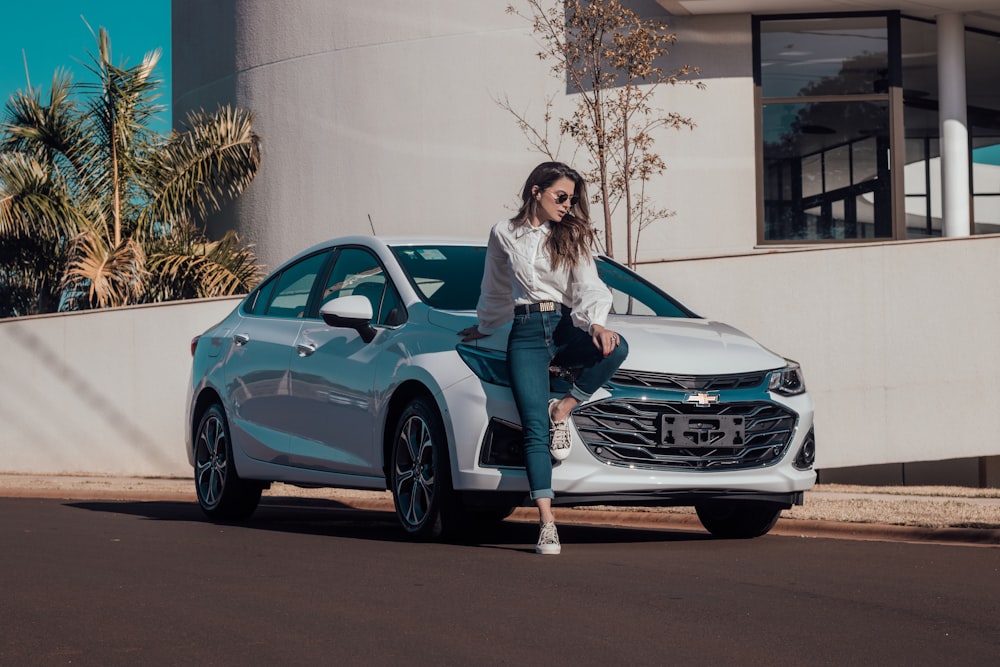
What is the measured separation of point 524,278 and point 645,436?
0.99m

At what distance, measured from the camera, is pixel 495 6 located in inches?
824

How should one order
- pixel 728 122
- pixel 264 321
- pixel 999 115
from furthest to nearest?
pixel 999 115, pixel 728 122, pixel 264 321

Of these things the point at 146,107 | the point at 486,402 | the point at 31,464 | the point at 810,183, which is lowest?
the point at 31,464

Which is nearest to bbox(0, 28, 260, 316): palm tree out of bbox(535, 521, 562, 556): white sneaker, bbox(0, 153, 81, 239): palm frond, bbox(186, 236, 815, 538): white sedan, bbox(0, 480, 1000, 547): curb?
bbox(0, 153, 81, 239): palm frond

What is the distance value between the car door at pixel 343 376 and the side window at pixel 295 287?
0.77 feet

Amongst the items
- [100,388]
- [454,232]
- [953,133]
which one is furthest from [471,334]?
[953,133]

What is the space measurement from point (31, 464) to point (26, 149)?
5.74 meters

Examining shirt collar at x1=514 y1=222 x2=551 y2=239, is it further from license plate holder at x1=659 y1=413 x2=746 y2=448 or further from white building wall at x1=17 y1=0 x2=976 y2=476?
white building wall at x1=17 y1=0 x2=976 y2=476

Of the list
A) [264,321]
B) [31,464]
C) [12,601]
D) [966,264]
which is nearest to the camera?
[12,601]

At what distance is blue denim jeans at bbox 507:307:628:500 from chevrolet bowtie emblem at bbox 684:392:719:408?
0.42 meters

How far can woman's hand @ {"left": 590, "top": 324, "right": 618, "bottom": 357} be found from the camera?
310 inches

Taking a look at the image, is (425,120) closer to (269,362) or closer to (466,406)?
(269,362)

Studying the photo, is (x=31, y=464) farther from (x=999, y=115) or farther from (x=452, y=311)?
(x=999, y=115)

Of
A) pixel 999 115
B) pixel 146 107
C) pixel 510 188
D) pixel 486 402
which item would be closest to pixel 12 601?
pixel 486 402
